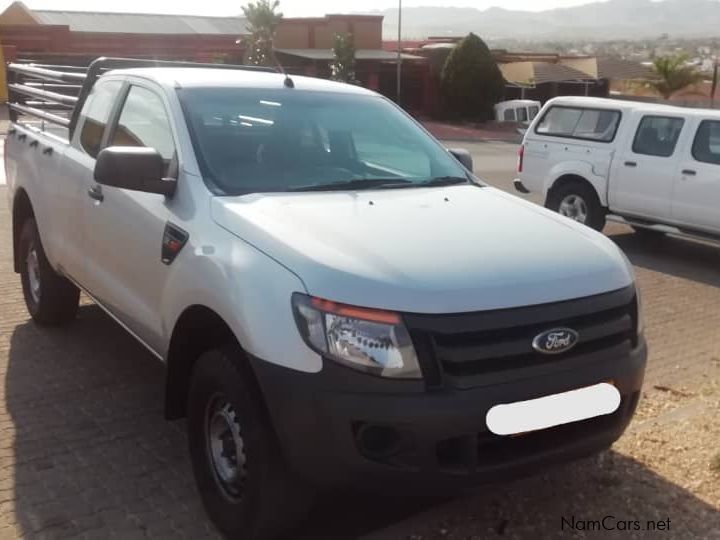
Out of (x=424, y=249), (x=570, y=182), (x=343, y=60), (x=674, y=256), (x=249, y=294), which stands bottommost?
(x=674, y=256)

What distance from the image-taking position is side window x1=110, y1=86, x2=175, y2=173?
4.09m

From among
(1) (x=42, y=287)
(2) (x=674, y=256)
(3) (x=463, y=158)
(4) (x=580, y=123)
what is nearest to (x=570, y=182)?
(4) (x=580, y=123)

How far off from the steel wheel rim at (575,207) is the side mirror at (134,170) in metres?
7.75

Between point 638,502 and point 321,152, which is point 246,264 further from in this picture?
point 638,502

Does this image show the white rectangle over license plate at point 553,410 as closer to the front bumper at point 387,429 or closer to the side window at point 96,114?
the front bumper at point 387,429

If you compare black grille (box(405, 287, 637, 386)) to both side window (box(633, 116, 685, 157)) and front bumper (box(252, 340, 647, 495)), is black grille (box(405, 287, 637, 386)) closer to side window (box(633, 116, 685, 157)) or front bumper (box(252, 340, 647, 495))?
front bumper (box(252, 340, 647, 495))

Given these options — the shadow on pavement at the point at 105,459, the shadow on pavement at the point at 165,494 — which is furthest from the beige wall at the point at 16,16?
the shadow on pavement at the point at 165,494

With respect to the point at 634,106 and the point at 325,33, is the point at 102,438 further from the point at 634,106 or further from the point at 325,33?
the point at 325,33

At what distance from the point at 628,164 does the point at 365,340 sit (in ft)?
26.5

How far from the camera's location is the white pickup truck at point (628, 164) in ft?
31.0

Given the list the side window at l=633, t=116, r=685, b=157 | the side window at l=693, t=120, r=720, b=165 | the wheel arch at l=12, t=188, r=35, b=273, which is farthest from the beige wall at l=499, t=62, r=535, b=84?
the wheel arch at l=12, t=188, r=35, b=273

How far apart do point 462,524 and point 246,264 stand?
1432 millimetres

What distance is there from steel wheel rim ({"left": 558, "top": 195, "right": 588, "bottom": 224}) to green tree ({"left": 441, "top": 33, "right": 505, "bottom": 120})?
1110 inches

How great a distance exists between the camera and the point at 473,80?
38438mm
